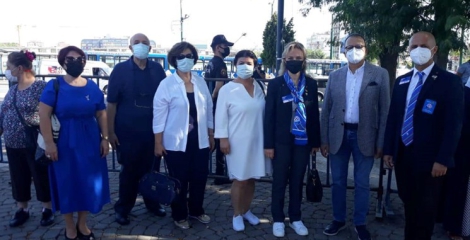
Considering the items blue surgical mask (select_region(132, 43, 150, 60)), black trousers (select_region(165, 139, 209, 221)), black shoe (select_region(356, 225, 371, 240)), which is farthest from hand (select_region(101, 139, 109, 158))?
black shoe (select_region(356, 225, 371, 240))

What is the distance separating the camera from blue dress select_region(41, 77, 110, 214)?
3.66 metres

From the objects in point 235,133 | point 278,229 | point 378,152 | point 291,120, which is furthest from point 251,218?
point 378,152

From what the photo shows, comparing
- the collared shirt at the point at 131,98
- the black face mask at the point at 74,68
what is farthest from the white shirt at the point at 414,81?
the black face mask at the point at 74,68

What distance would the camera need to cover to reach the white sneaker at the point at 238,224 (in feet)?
14.0

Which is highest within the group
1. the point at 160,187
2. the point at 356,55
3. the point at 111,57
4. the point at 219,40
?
the point at 111,57

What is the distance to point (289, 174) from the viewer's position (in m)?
4.12

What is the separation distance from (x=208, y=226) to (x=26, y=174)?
209 centimetres

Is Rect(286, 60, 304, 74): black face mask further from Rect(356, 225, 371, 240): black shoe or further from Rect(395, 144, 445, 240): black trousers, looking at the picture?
Rect(356, 225, 371, 240): black shoe

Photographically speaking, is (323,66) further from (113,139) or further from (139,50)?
(113,139)

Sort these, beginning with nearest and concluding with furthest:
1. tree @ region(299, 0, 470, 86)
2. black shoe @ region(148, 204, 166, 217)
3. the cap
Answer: black shoe @ region(148, 204, 166, 217), tree @ region(299, 0, 470, 86), the cap

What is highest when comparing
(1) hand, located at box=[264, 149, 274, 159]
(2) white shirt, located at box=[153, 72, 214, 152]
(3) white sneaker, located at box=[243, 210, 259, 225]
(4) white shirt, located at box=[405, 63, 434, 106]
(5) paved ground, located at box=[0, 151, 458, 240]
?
(4) white shirt, located at box=[405, 63, 434, 106]

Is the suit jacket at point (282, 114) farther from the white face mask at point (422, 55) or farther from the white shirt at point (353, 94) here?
the white face mask at point (422, 55)

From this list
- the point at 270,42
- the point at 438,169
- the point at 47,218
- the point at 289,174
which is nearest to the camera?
the point at 438,169

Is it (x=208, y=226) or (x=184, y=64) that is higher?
(x=184, y=64)
